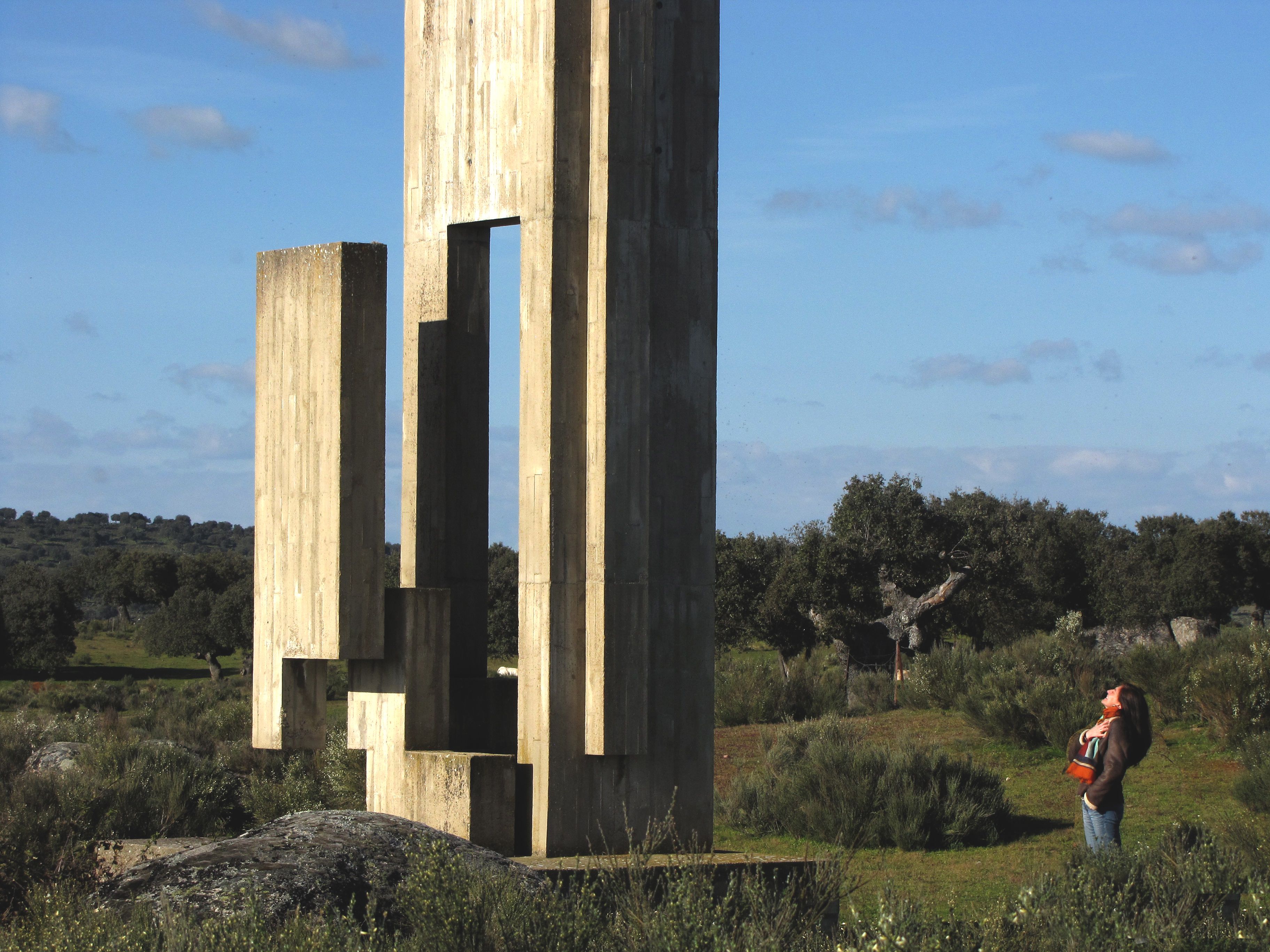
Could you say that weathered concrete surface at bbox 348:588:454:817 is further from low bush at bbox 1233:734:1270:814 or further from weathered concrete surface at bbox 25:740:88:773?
low bush at bbox 1233:734:1270:814

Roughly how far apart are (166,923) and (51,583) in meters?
50.0

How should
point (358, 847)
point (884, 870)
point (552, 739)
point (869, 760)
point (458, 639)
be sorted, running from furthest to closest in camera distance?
1. point (869, 760)
2. point (884, 870)
3. point (458, 639)
4. point (552, 739)
5. point (358, 847)

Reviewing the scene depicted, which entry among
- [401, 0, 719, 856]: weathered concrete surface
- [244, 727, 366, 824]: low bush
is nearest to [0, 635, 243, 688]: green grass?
[244, 727, 366, 824]: low bush

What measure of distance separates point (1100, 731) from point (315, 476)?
5.33 m

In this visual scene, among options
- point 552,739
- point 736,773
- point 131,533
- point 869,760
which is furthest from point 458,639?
point 131,533

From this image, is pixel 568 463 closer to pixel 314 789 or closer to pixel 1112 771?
pixel 1112 771

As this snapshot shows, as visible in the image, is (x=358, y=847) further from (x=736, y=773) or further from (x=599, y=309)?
(x=736, y=773)

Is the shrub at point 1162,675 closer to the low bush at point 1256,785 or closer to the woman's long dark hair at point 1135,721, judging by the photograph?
the low bush at point 1256,785

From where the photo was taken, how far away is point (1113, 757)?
9.24 metres

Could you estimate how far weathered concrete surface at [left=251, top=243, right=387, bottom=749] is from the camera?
757cm

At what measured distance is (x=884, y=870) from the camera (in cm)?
1192

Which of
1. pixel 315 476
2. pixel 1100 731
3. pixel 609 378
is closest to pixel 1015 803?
pixel 1100 731

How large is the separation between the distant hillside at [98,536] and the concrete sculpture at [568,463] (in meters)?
85.0

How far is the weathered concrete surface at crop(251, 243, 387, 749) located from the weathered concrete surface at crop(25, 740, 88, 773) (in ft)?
23.4
